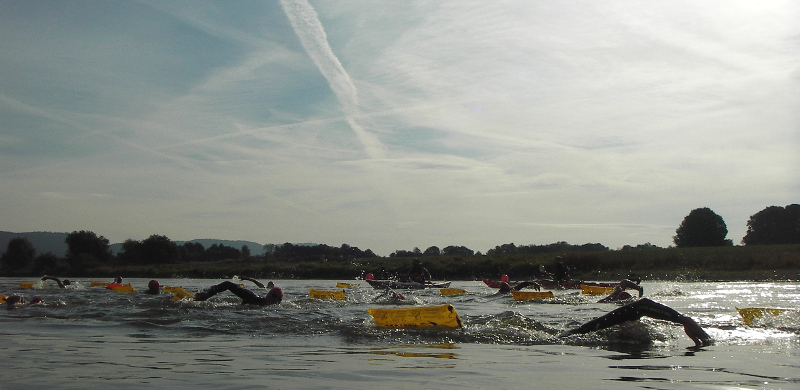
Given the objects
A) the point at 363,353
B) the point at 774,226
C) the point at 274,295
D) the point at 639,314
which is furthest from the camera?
the point at 774,226

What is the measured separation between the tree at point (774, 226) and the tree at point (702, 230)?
926cm

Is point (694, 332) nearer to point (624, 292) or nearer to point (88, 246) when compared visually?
point (624, 292)

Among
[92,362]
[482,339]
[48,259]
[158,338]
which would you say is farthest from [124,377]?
[48,259]

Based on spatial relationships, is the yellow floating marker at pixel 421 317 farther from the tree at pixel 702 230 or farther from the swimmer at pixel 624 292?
the tree at pixel 702 230

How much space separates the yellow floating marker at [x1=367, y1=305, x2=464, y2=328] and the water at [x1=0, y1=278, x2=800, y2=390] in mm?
166

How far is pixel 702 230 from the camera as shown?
86000 mm

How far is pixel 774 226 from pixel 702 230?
14.5 meters

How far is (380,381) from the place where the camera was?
17.8 feet

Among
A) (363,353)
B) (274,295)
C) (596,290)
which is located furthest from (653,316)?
(596,290)

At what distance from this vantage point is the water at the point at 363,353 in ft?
17.8

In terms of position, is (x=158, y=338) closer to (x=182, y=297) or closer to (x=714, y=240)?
(x=182, y=297)

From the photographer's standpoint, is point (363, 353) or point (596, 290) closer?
point (363, 353)

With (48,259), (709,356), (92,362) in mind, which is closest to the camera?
(92,362)

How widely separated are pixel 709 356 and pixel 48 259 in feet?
290
